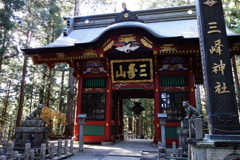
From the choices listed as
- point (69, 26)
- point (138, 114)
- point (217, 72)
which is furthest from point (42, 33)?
point (217, 72)

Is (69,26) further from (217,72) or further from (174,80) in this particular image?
(217,72)

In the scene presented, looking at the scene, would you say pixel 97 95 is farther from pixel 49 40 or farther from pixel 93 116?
pixel 49 40

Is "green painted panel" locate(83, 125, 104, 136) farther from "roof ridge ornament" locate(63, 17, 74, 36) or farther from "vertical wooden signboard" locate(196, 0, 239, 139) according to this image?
"vertical wooden signboard" locate(196, 0, 239, 139)

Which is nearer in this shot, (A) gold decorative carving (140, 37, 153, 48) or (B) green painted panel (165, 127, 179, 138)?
(A) gold decorative carving (140, 37, 153, 48)

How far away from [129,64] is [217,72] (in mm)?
5609

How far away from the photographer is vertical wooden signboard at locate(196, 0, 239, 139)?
4.02 meters

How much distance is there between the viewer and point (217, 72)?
14.2 feet

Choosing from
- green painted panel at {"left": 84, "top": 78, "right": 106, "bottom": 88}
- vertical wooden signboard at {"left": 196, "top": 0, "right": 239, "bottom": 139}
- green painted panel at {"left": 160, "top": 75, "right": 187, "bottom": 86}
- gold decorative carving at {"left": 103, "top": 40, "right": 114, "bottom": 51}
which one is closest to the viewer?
vertical wooden signboard at {"left": 196, "top": 0, "right": 239, "bottom": 139}

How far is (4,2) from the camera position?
40.6 ft

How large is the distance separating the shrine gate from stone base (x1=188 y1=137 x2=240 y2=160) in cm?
495

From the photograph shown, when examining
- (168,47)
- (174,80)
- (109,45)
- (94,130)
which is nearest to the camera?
(168,47)

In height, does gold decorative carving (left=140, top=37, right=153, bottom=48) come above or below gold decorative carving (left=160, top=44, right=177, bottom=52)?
above

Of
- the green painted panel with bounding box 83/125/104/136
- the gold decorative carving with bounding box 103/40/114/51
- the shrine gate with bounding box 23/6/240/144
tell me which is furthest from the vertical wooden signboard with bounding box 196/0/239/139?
the green painted panel with bounding box 83/125/104/136

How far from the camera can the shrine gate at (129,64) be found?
8.27 metres
